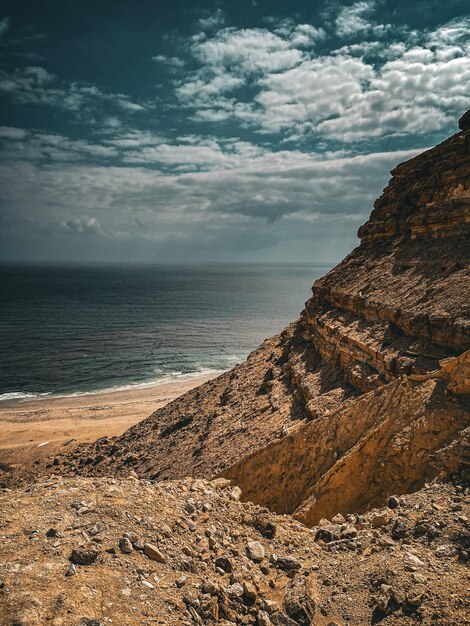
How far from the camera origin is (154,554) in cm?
739

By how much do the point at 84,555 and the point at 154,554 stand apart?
1.28 meters

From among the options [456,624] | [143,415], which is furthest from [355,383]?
[143,415]

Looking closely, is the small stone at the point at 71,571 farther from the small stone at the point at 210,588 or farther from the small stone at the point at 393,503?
the small stone at the point at 393,503

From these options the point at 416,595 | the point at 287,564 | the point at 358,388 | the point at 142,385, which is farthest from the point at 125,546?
the point at 142,385

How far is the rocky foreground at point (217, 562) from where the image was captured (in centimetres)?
608

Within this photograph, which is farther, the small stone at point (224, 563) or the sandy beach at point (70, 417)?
the sandy beach at point (70, 417)

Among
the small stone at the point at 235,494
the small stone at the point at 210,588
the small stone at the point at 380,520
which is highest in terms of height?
the small stone at the point at 380,520

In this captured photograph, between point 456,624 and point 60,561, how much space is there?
630 centimetres

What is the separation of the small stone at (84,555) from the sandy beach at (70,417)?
97.9 feet

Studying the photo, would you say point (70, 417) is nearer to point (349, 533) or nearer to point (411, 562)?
point (349, 533)

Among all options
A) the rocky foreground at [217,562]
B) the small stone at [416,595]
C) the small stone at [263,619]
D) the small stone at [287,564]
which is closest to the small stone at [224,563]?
the rocky foreground at [217,562]

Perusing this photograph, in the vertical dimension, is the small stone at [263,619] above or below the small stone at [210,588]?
below

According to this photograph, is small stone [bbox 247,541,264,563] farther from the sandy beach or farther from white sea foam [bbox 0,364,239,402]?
white sea foam [bbox 0,364,239,402]

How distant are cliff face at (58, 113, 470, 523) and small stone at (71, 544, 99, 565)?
603 centimetres
